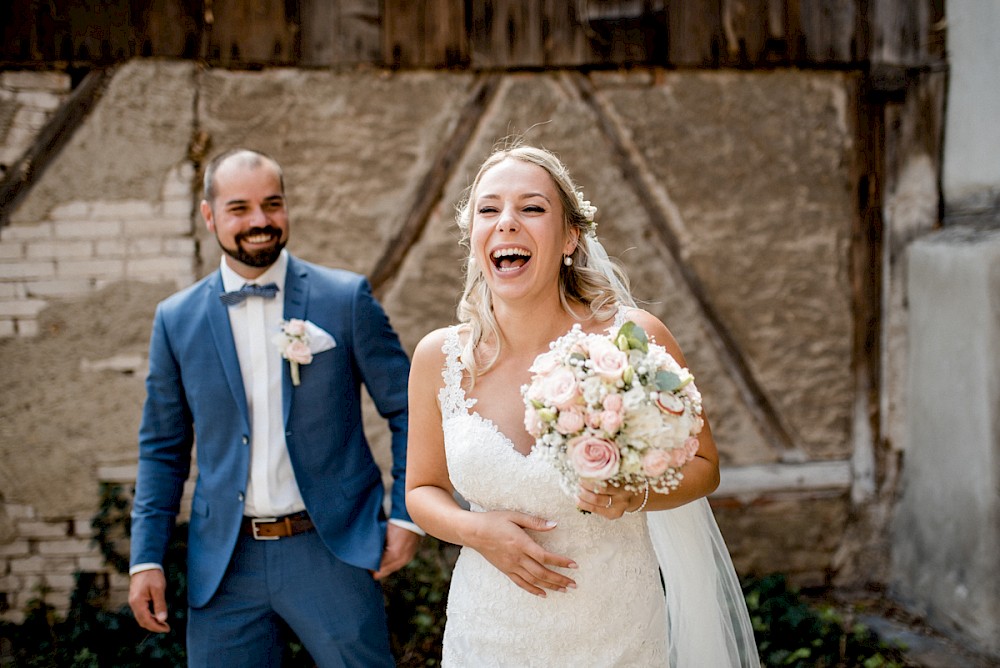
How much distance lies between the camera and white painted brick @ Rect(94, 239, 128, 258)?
4.55m

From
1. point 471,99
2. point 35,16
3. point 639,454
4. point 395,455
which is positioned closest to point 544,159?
point 639,454

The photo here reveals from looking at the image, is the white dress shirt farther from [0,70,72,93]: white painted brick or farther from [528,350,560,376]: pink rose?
[0,70,72,93]: white painted brick

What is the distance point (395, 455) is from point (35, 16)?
323 centimetres

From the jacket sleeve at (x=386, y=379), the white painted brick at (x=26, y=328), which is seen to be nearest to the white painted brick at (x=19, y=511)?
the white painted brick at (x=26, y=328)

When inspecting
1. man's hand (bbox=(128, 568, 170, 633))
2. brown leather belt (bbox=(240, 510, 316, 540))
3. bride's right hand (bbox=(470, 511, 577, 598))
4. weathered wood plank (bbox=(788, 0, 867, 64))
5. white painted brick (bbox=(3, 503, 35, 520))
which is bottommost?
white painted brick (bbox=(3, 503, 35, 520))

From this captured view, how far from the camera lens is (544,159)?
2510 millimetres

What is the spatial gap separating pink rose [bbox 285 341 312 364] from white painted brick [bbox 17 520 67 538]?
2543 millimetres

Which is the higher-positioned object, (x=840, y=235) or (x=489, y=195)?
(x=489, y=195)

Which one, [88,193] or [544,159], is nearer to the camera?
[544,159]

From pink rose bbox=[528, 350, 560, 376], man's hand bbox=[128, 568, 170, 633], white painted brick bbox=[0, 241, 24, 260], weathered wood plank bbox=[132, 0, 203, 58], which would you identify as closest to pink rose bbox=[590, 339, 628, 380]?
pink rose bbox=[528, 350, 560, 376]

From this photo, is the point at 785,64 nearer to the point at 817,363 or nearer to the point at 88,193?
the point at 817,363

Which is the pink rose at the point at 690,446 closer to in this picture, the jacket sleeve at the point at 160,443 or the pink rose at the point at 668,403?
the pink rose at the point at 668,403

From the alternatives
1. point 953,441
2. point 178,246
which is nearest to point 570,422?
point 178,246

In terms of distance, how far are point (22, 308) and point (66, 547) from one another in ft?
4.32
